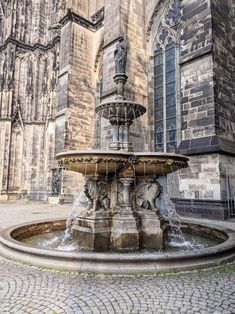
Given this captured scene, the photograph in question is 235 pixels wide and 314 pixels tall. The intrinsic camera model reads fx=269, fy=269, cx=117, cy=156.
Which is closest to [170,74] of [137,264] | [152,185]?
[152,185]

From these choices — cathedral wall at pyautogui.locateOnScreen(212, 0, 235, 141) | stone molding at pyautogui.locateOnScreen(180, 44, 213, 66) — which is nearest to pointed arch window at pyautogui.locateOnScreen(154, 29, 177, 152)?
stone molding at pyautogui.locateOnScreen(180, 44, 213, 66)

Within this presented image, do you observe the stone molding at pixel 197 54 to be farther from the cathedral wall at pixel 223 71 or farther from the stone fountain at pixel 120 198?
the stone fountain at pixel 120 198

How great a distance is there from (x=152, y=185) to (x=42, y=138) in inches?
686

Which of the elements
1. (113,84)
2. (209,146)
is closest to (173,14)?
(113,84)

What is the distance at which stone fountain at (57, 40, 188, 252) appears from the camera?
4574 millimetres

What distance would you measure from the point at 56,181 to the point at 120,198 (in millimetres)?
10967

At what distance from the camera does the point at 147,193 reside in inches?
204

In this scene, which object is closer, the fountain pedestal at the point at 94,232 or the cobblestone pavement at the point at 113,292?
the cobblestone pavement at the point at 113,292

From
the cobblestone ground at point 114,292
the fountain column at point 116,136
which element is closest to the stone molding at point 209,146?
the fountain column at point 116,136

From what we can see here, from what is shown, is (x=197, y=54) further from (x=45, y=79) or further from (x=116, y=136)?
(x=45, y=79)

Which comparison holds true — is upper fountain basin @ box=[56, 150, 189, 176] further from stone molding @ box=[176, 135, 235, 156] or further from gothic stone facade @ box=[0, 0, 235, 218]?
gothic stone facade @ box=[0, 0, 235, 218]

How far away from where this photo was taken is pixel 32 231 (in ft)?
19.6

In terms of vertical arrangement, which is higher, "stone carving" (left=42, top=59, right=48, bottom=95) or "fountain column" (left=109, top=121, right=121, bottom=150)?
"stone carving" (left=42, top=59, right=48, bottom=95)

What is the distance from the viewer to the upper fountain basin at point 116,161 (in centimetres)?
438
